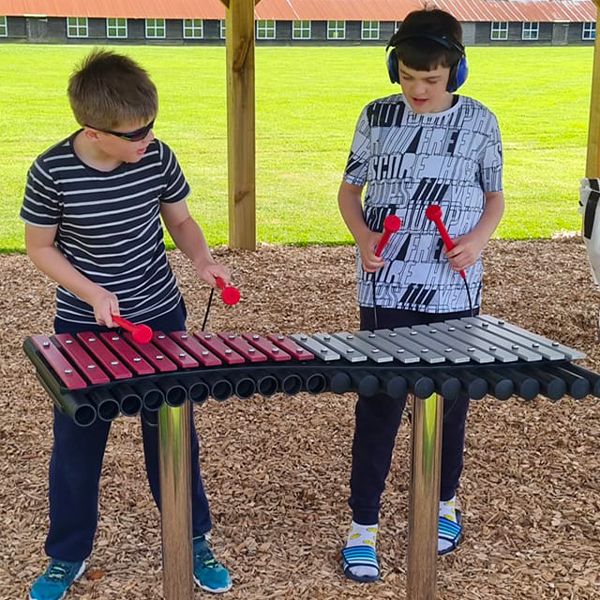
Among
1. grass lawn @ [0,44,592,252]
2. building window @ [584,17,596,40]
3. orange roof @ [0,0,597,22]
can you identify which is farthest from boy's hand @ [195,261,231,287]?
building window @ [584,17,596,40]

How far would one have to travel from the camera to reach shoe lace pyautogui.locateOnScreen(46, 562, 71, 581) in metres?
3.23

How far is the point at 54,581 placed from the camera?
10.6 feet

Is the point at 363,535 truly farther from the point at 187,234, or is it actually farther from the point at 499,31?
the point at 499,31

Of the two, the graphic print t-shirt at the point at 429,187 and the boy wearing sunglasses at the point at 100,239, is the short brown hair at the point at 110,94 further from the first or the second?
the graphic print t-shirt at the point at 429,187

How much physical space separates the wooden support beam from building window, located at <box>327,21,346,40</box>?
93.0 ft

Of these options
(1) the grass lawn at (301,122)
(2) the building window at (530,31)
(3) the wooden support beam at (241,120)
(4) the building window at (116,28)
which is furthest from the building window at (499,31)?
(3) the wooden support beam at (241,120)

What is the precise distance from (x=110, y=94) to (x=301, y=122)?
61.3 ft

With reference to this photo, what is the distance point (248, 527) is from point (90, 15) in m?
30.2

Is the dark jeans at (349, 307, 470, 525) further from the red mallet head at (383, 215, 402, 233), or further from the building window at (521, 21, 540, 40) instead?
the building window at (521, 21, 540, 40)

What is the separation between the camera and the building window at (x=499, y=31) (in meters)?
37.2

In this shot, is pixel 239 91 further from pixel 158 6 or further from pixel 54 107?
pixel 158 6

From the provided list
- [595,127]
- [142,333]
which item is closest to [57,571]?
[142,333]

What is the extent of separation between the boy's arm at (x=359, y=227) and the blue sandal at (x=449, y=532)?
106cm

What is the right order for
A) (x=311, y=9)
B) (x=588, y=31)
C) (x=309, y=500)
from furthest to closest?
(x=588, y=31), (x=311, y=9), (x=309, y=500)
